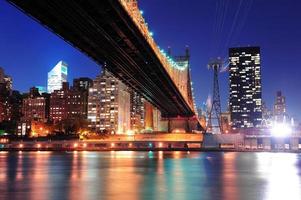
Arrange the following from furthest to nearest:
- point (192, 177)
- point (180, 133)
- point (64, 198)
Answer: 1. point (180, 133)
2. point (192, 177)
3. point (64, 198)

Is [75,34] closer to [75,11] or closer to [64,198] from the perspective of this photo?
[75,11]

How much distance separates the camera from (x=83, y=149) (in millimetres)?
108625

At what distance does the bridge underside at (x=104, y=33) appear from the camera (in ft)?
126

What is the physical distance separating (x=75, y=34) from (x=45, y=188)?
22576mm

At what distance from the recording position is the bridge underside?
126 feet

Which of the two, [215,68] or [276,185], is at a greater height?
[215,68]

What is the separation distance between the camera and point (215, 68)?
142 m

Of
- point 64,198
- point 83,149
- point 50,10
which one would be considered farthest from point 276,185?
point 83,149

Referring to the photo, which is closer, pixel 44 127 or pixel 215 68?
pixel 215 68

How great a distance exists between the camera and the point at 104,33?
46.4m

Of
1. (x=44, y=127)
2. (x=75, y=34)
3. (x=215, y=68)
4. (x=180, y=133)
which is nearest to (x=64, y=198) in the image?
(x=75, y=34)

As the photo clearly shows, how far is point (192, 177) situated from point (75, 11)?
1604 cm

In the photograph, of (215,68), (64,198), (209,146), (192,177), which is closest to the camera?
(64,198)

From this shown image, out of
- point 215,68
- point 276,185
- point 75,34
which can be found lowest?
point 276,185
